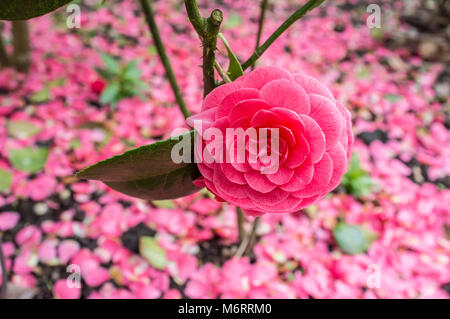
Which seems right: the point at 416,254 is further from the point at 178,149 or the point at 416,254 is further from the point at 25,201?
the point at 25,201

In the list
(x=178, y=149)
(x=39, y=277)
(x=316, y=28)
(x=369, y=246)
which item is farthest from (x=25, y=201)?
(x=316, y=28)

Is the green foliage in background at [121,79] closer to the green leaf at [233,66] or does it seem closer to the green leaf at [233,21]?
the green leaf at [233,21]

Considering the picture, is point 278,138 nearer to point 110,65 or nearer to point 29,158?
point 29,158

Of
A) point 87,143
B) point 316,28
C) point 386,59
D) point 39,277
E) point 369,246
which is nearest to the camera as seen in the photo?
point 39,277

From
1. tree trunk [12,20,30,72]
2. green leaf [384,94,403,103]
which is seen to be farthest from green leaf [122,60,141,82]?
green leaf [384,94,403,103]

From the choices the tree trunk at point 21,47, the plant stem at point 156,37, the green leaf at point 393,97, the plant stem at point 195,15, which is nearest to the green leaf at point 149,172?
the plant stem at point 195,15

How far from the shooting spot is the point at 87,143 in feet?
4.56

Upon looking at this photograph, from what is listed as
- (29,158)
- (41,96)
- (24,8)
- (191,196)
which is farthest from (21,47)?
(24,8)

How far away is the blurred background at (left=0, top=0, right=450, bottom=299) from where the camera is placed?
1025 mm

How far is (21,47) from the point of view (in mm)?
1632

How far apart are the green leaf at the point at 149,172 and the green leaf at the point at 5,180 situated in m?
0.88

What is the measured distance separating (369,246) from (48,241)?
3.05ft

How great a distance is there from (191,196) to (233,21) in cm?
137

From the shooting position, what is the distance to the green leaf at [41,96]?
5.13 ft
